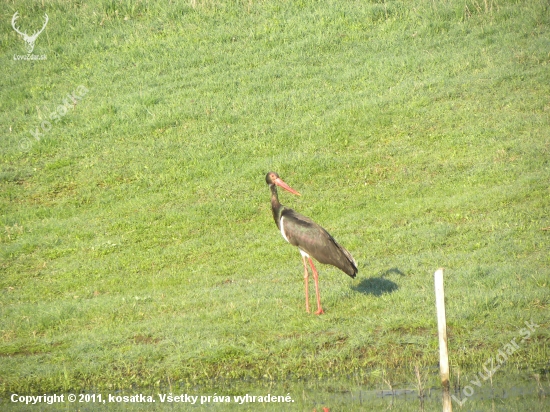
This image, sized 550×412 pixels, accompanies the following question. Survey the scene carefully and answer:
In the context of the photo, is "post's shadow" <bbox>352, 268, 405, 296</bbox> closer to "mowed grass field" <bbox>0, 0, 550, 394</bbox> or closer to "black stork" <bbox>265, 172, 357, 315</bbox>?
"mowed grass field" <bbox>0, 0, 550, 394</bbox>

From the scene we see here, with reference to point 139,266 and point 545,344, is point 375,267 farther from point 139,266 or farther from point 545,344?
point 139,266

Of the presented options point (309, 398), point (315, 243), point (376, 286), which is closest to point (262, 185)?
point (376, 286)

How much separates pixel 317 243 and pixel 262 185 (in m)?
5.71

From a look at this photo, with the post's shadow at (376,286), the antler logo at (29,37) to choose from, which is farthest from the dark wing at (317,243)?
the antler logo at (29,37)

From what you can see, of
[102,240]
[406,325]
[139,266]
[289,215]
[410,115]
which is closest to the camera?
[406,325]

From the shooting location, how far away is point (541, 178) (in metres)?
15.6

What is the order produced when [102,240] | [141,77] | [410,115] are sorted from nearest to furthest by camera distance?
1. [102,240]
2. [410,115]
3. [141,77]

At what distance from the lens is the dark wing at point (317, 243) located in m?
11.3

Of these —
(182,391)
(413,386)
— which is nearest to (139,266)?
(182,391)

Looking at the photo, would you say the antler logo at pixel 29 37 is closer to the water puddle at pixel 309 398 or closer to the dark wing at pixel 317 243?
the dark wing at pixel 317 243

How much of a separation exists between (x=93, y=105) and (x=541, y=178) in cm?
1158

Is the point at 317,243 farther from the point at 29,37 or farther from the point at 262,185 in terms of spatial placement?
the point at 29,37

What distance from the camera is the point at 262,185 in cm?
1700

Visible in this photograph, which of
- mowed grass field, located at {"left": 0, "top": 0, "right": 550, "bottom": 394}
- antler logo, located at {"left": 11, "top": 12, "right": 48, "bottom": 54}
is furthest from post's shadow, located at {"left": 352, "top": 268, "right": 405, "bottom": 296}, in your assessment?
antler logo, located at {"left": 11, "top": 12, "right": 48, "bottom": 54}
